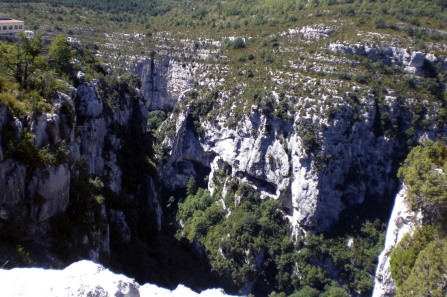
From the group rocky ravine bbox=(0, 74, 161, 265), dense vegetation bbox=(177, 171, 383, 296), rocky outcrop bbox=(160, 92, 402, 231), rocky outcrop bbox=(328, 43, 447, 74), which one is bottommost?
dense vegetation bbox=(177, 171, 383, 296)

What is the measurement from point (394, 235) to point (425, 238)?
13.0 feet

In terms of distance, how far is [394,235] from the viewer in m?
26.7

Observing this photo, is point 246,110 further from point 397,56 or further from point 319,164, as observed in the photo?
point 397,56

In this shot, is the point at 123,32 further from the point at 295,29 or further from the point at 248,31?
the point at 295,29

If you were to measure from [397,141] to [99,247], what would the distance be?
43969mm

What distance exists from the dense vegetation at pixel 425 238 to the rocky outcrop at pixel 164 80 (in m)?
47.9

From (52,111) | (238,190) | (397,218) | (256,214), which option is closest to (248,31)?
(238,190)

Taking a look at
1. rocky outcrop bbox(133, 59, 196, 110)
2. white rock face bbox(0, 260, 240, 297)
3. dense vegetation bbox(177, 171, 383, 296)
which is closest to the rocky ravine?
white rock face bbox(0, 260, 240, 297)

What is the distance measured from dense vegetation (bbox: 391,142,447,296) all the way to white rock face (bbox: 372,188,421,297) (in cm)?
95

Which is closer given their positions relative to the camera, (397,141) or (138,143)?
(138,143)

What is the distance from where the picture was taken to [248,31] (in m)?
66.8

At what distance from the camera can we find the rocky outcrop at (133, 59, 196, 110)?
65.7 meters

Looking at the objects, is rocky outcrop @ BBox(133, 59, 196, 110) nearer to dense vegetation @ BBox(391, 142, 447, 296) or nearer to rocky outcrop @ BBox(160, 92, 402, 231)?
rocky outcrop @ BBox(160, 92, 402, 231)

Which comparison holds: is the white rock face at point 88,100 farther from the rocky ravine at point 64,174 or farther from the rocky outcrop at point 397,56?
the rocky outcrop at point 397,56
